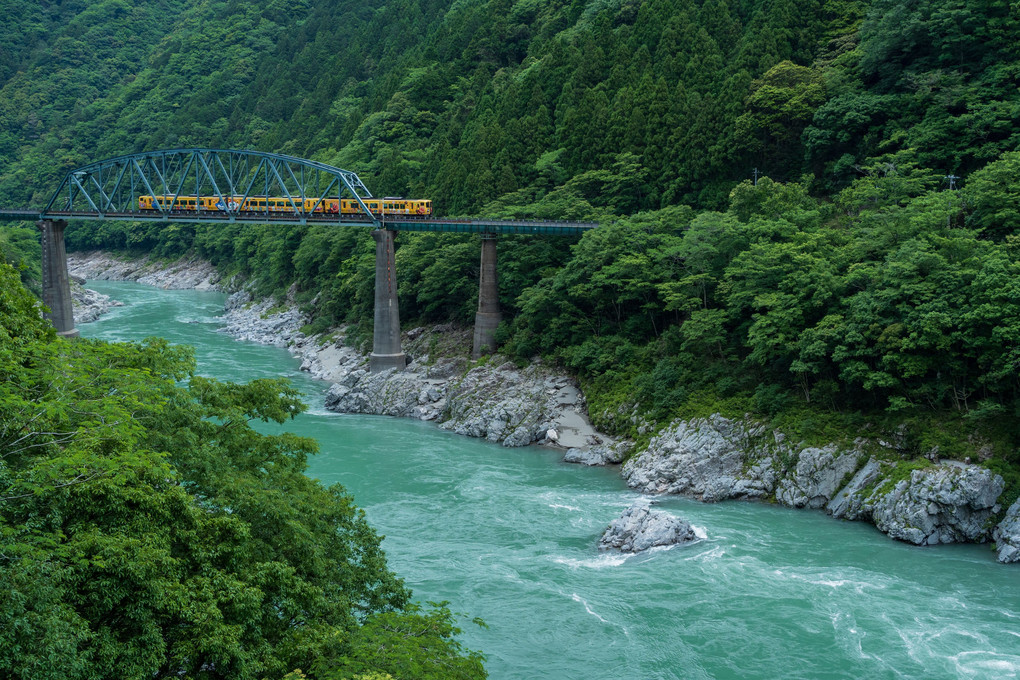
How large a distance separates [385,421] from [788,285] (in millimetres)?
21859

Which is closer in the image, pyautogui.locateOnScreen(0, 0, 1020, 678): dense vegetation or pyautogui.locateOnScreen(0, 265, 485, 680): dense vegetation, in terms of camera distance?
pyautogui.locateOnScreen(0, 265, 485, 680): dense vegetation

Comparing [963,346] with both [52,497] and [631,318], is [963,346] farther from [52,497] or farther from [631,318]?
[52,497]

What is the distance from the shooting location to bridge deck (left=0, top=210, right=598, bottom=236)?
5322 cm

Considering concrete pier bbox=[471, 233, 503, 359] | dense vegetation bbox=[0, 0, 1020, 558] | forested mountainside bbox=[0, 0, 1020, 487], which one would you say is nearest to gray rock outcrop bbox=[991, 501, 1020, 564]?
forested mountainside bbox=[0, 0, 1020, 487]

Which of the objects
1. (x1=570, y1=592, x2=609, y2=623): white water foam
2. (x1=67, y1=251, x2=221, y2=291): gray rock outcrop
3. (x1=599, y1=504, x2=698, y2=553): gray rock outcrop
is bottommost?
(x1=570, y1=592, x2=609, y2=623): white water foam

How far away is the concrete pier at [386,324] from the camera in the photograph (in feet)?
181

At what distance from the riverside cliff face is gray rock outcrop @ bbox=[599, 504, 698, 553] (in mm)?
4512

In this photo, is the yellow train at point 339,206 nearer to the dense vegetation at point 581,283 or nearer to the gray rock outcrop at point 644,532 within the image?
the dense vegetation at point 581,283

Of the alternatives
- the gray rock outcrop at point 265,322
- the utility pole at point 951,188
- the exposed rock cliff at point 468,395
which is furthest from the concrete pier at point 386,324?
the utility pole at point 951,188

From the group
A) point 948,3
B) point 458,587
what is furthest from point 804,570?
point 948,3

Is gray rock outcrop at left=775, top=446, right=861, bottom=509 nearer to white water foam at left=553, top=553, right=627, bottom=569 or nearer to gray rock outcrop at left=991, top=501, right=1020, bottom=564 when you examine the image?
gray rock outcrop at left=991, top=501, right=1020, bottom=564

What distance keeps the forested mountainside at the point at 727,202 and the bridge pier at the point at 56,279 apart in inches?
238

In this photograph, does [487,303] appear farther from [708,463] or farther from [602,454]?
[708,463]

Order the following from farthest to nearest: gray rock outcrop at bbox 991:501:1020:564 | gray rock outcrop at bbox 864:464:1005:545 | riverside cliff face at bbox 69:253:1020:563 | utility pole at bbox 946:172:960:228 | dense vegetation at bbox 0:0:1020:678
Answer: utility pole at bbox 946:172:960:228 → riverside cliff face at bbox 69:253:1020:563 → gray rock outcrop at bbox 864:464:1005:545 → gray rock outcrop at bbox 991:501:1020:564 → dense vegetation at bbox 0:0:1020:678
